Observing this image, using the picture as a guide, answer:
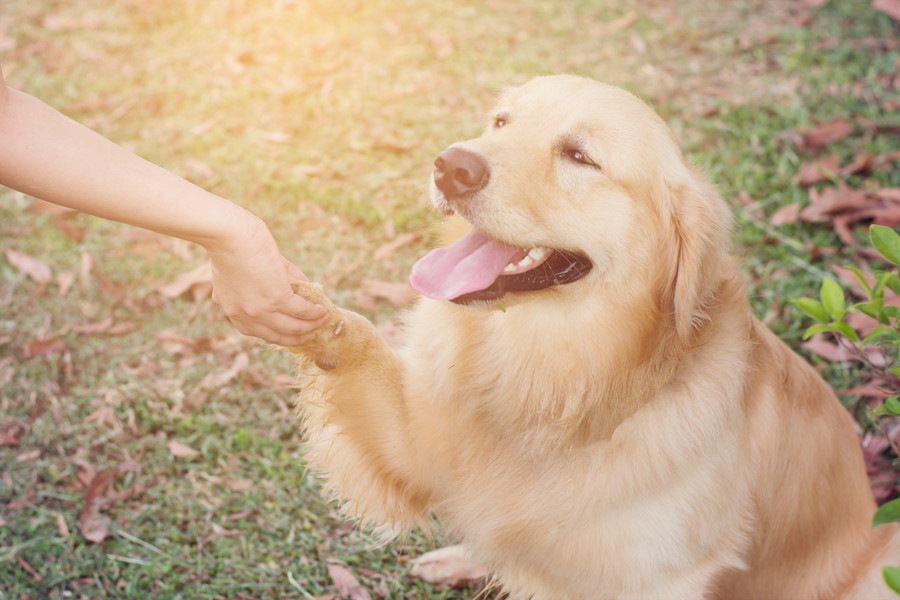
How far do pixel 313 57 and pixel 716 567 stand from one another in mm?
4226

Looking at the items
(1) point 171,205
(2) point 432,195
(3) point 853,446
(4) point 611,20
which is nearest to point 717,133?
(4) point 611,20

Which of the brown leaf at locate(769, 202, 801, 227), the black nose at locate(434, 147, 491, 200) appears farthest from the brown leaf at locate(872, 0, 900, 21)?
the black nose at locate(434, 147, 491, 200)

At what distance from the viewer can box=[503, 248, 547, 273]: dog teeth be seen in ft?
7.45

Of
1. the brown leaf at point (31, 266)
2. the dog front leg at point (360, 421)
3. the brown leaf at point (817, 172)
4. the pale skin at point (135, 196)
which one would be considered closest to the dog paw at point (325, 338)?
the dog front leg at point (360, 421)

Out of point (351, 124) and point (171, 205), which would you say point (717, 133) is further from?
point (171, 205)

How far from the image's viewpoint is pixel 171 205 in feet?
6.15

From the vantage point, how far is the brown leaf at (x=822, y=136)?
14.9ft

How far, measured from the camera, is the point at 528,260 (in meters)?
2.28

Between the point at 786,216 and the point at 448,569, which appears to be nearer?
the point at 448,569

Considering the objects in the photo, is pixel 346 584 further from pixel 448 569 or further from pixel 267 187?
pixel 267 187

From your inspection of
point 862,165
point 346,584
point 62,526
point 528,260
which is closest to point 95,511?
point 62,526

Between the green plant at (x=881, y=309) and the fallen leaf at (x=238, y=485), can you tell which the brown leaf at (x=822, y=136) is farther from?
the fallen leaf at (x=238, y=485)

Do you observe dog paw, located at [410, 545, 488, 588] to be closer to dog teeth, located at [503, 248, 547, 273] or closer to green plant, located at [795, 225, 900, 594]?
dog teeth, located at [503, 248, 547, 273]

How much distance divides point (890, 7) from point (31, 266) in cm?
505
